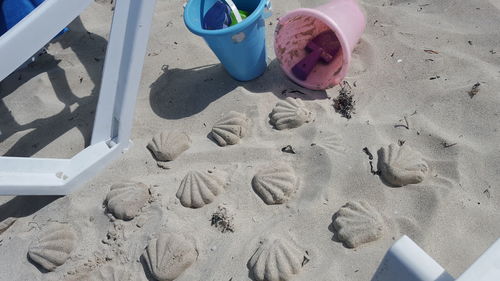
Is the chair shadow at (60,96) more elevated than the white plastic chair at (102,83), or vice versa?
the white plastic chair at (102,83)

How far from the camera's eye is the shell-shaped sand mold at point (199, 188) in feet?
6.62

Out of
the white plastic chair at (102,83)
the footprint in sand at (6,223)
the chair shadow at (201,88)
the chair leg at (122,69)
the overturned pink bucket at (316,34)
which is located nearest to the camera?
the white plastic chair at (102,83)

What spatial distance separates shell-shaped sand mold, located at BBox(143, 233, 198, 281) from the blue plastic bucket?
957 mm

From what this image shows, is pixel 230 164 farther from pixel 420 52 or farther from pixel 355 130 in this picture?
pixel 420 52

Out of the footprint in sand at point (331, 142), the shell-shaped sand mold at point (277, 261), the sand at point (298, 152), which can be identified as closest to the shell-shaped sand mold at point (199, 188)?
the sand at point (298, 152)

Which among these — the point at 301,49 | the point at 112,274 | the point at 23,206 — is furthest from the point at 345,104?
the point at 23,206

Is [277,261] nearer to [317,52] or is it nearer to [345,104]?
[345,104]

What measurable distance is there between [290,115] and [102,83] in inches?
34.7

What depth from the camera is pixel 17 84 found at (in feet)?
8.92

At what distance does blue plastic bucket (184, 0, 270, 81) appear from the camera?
2193 millimetres

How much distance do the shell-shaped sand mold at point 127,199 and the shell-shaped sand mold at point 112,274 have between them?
0.22 metres

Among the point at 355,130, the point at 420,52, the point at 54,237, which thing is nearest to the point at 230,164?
the point at 355,130

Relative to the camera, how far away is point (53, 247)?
196cm

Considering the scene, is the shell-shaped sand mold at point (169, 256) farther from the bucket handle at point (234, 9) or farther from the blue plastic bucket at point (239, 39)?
the bucket handle at point (234, 9)
